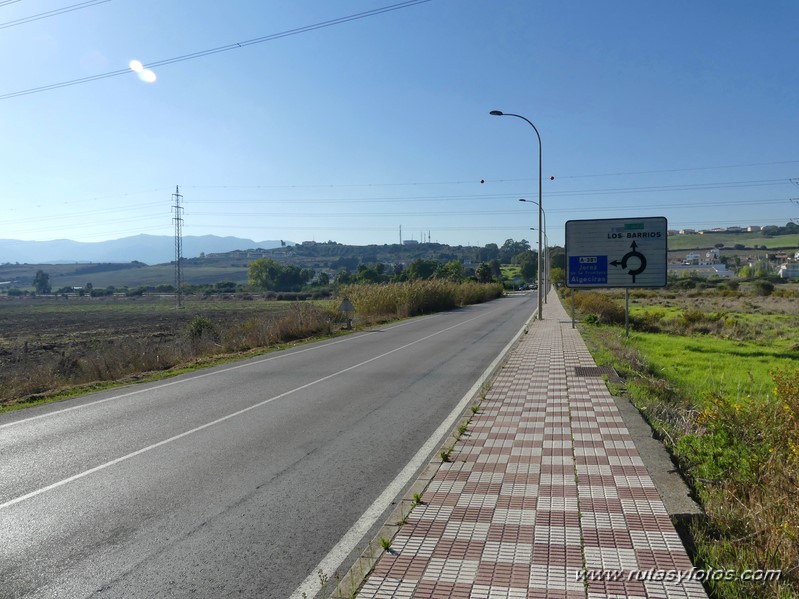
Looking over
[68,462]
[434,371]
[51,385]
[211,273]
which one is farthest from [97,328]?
[211,273]

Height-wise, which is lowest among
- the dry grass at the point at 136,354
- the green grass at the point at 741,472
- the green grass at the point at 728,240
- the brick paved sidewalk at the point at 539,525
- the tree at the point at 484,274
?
the dry grass at the point at 136,354

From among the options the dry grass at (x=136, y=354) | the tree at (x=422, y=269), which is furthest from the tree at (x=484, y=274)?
the dry grass at (x=136, y=354)

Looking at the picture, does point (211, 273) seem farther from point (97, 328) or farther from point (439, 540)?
point (439, 540)

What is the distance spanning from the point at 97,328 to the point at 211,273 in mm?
148183

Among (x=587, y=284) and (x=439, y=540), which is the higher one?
(x=587, y=284)

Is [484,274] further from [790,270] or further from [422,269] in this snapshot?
[790,270]

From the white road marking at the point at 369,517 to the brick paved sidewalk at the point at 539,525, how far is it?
0.37m

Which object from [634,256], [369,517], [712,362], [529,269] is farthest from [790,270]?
[369,517]

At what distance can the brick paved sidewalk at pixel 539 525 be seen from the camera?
3723 mm

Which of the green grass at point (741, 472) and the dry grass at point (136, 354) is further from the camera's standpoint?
the dry grass at point (136, 354)

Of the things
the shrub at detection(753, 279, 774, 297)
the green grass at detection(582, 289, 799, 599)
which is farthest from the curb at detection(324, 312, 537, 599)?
the shrub at detection(753, 279, 774, 297)

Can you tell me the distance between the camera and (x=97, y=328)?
1670 inches

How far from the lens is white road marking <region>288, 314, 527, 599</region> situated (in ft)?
13.3

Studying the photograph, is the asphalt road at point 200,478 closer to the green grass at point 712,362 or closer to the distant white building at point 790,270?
the green grass at point 712,362
